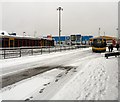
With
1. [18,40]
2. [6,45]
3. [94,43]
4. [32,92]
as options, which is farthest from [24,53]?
[32,92]

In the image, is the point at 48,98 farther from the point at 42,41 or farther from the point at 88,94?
the point at 42,41

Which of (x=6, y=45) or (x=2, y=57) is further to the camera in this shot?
(x=6, y=45)

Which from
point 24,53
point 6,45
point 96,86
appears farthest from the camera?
point 6,45

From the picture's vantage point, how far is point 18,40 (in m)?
32.0

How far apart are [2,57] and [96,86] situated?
16028mm

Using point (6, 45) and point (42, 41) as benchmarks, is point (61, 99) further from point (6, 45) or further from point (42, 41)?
point (42, 41)

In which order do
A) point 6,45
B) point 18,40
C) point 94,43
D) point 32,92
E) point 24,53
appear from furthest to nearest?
1. point 94,43
2. point 18,40
3. point 6,45
4. point 24,53
5. point 32,92

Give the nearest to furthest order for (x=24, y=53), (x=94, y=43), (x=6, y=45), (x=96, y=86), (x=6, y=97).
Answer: (x=6, y=97), (x=96, y=86), (x=24, y=53), (x=6, y=45), (x=94, y=43)

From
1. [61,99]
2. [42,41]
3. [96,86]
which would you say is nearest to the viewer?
[61,99]

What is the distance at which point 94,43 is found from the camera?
3456 centimetres

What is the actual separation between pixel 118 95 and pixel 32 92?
296 centimetres

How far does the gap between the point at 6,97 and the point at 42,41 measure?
36711 millimetres

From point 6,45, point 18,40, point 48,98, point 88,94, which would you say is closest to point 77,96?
point 88,94

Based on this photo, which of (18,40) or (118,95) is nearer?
(118,95)
